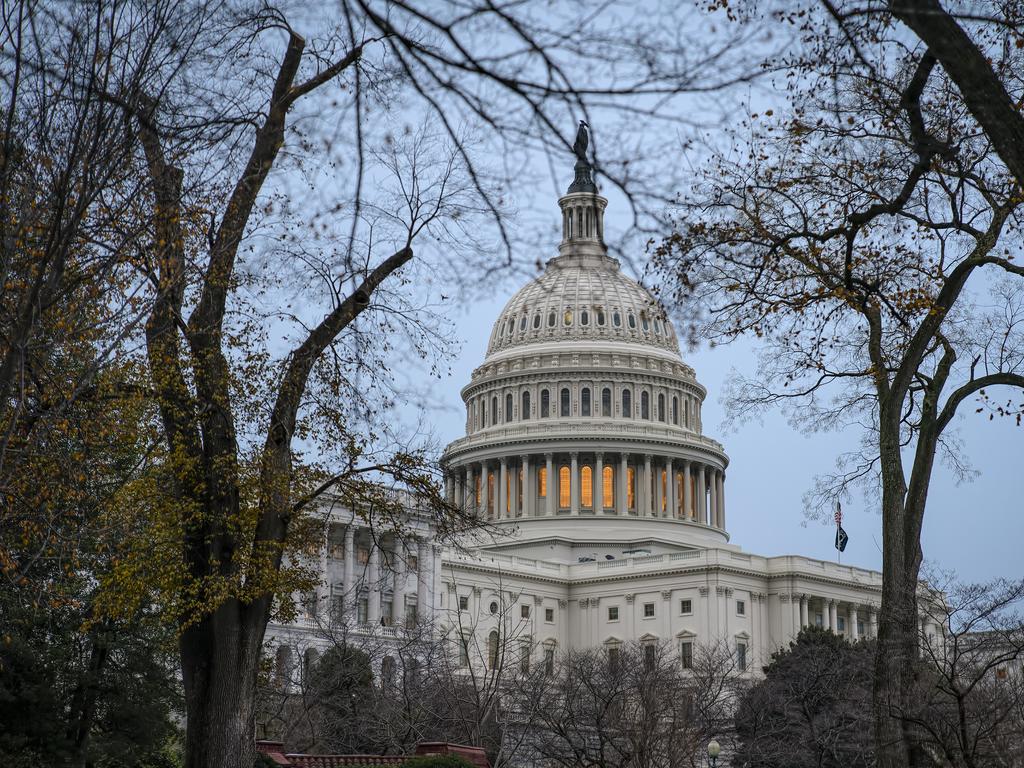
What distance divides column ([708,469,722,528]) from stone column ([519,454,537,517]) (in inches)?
737

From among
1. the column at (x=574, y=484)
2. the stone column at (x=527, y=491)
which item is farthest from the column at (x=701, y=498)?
the stone column at (x=527, y=491)

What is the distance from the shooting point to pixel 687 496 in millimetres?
149375

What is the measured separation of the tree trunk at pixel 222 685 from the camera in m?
22.2

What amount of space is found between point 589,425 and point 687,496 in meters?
12.3

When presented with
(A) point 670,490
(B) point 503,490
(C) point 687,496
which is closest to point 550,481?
(B) point 503,490

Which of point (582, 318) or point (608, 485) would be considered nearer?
point (608, 485)

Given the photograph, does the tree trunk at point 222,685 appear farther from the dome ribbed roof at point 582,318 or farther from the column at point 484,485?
the dome ribbed roof at point 582,318

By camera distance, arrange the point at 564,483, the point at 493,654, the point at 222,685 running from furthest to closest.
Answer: the point at 564,483, the point at 493,654, the point at 222,685

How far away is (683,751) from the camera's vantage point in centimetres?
4147

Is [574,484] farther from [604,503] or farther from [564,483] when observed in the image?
[604,503]

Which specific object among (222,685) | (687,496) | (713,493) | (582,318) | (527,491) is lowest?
(222,685)

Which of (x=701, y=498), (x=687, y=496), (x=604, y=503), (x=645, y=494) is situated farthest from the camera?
(x=701, y=498)

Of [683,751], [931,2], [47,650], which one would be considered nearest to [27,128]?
[931,2]

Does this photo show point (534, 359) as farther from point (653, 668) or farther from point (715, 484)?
point (653, 668)
